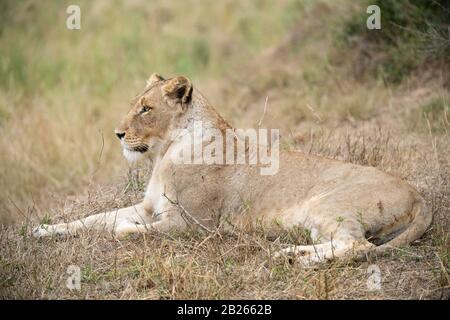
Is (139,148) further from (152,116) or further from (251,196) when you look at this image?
(251,196)

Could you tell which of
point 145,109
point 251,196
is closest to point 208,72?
point 145,109

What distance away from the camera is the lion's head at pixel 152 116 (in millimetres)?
5969

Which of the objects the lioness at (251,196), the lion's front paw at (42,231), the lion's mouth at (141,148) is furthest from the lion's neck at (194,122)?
the lion's front paw at (42,231)

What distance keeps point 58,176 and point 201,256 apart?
5.04 meters

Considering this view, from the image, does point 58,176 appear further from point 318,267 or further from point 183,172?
point 318,267

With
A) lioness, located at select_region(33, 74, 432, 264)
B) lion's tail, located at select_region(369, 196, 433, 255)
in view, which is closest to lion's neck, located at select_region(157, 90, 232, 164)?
lioness, located at select_region(33, 74, 432, 264)

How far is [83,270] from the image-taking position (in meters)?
5.12

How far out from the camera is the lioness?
205 inches

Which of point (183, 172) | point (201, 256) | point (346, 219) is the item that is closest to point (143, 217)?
point (183, 172)

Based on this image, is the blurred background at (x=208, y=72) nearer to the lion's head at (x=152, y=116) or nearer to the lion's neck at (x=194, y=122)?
the lion's head at (x=152, y=116)

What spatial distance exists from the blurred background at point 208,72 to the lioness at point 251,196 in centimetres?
57

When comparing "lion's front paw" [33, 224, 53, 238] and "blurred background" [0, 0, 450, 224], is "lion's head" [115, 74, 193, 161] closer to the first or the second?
"blurred background" [0, 0, 450, 224]

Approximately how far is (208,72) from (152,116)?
693 centimetres

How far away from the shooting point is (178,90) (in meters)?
5.98
